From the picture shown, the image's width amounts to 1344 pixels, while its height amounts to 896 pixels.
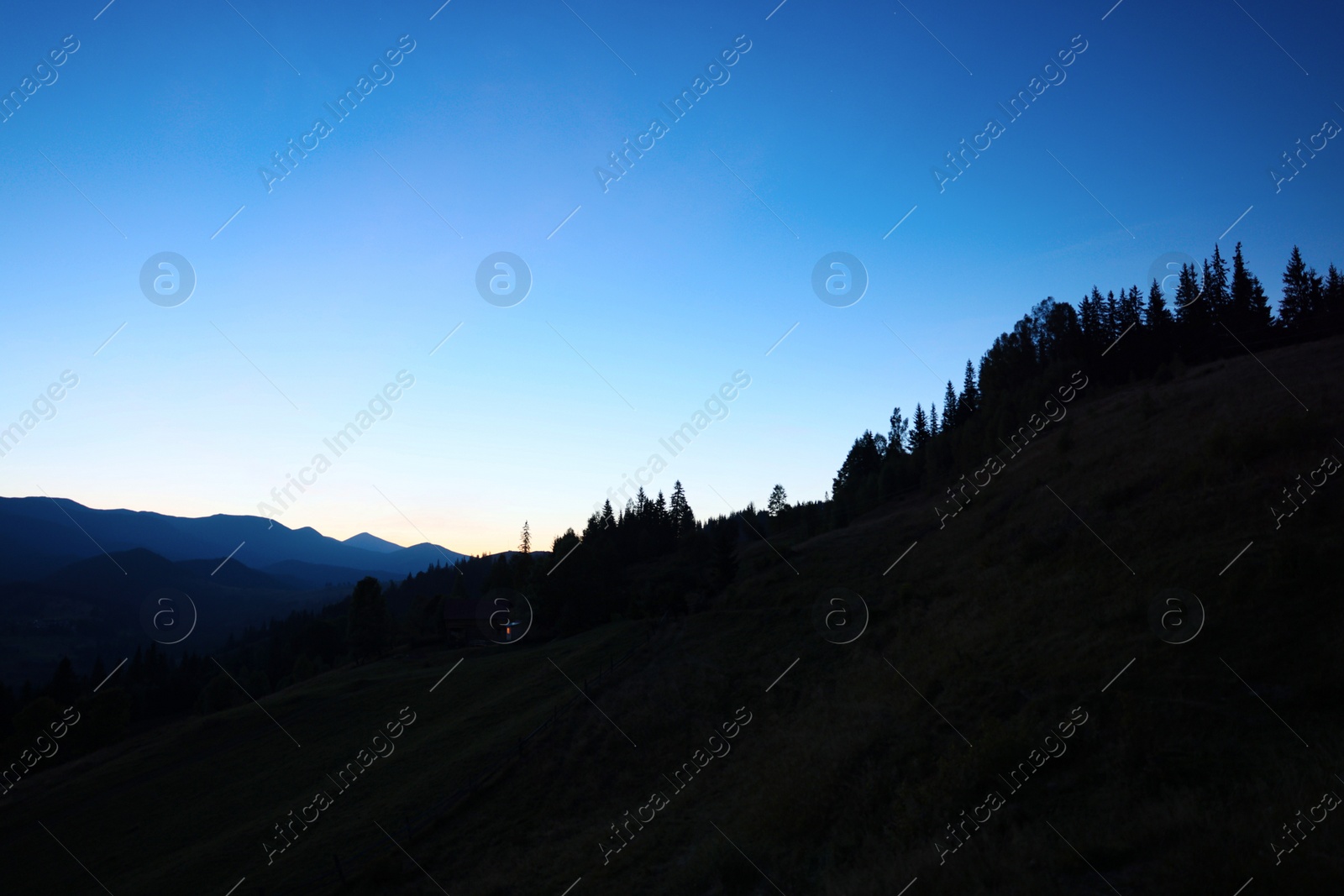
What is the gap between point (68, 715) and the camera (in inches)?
2677

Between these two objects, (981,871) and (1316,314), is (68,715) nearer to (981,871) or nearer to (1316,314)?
(981,871)

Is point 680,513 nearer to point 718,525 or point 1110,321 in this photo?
point 718,525

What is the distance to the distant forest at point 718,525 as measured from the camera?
70688 mm

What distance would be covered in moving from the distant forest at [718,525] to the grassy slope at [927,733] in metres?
18.0

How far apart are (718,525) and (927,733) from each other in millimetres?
80103

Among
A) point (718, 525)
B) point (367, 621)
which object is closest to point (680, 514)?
point (718, 525)

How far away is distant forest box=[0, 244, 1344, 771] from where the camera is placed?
232 ft

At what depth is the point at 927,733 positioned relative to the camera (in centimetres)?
1922

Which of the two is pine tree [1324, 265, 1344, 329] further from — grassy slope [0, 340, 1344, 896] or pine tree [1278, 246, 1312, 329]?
grassy slope [0, 340, 1344, 896]

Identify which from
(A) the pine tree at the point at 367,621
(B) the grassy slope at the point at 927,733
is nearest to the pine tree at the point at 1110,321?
(B) the grassy slope at the point at 927,733

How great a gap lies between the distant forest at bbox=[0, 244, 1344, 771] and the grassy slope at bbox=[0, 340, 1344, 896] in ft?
59.0
